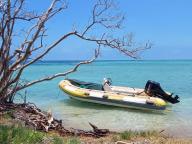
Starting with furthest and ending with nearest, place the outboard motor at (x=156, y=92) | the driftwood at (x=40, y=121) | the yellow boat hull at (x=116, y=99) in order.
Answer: the outboard motor at (x=156, y=92) < the yellow boat hull at (x=116, y=99) < the driftwood at (x=40, y=121)

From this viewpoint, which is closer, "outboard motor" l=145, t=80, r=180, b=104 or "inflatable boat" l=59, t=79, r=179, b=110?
"inflatable boat" l=59, t=79, r=179, b=110

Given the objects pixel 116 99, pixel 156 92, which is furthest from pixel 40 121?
pixel 156 92

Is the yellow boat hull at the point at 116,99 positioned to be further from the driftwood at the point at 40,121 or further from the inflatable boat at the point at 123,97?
the driftwood at the point at 40,121

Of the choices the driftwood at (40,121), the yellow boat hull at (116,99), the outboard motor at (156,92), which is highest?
the driftwood at (40,121)

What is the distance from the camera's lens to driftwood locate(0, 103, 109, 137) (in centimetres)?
891

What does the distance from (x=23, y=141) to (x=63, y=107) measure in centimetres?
979

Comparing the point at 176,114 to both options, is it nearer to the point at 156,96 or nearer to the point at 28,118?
the point at 156,96

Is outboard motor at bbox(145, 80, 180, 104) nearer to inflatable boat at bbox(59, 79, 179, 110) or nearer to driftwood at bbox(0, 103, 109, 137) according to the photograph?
inflatable boat at bbox(59, 79, 179, 110)

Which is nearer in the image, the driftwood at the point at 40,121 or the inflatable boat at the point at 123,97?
the driftwood at the point at 40,121

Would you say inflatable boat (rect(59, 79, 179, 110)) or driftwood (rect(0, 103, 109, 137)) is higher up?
driftwood (rect(0, 103, 109, 137))

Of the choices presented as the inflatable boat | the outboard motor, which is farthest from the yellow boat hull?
the outboard motor

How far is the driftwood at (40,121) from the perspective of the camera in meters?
8.91

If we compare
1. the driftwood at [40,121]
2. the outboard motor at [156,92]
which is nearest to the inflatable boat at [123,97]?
the outboard motor at [156,92]

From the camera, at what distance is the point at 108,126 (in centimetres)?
1171
